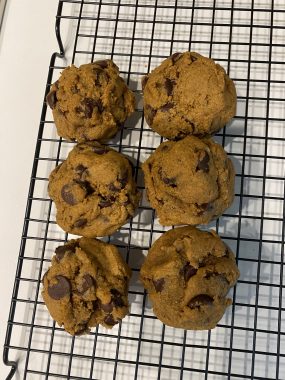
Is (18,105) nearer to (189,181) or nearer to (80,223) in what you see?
(80,223)

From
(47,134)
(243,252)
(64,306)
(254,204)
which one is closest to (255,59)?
(254,204)

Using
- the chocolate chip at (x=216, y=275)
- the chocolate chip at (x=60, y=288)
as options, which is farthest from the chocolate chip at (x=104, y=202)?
the chocolate chip at (x=216, y=275)

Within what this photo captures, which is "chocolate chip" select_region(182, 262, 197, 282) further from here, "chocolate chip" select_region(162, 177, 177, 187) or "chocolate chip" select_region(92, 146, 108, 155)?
"chocolate chip" select_region(92, 146, 108, 155)

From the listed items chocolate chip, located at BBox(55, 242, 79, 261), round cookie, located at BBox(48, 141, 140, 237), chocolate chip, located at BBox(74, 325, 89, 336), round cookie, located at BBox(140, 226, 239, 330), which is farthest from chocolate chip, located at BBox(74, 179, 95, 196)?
chocolate chip, located at BBox(74, 325, 89, 336)

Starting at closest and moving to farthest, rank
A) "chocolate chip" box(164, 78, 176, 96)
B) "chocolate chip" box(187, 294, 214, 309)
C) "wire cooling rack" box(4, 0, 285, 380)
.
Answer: "chocolate chip" box(187, 294, 214, 309) → "chocolate chip" box(164, 78, 176, 96) → "wire cooling rack" box(4, 0, 285, 380)

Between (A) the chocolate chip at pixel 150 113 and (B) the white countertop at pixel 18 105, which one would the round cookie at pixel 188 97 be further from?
(B) the white countertop at pixel 18 105

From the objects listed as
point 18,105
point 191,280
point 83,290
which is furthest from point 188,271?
point 18,105

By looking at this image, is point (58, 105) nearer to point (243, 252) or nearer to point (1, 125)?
point (1, 125)

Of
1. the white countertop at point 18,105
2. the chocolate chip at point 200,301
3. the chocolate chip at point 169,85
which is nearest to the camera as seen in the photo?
the chocolate chip at point 200,301

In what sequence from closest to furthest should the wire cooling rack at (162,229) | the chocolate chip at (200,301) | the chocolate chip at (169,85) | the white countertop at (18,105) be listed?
the chocolate chip at (200,301) → the chocolate chip at (169,85) → the wire cooling rack at (162,229) → the white countertop at (18,105)
